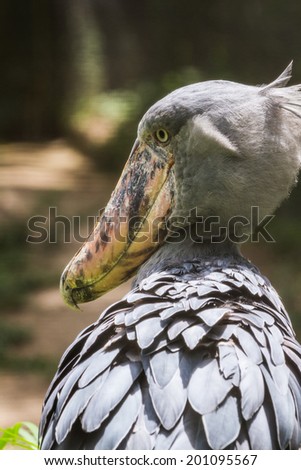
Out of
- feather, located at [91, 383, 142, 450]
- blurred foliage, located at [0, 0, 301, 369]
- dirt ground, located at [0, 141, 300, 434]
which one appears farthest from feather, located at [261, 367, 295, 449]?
blurred foliage, located at [0, 0, 301, 369]

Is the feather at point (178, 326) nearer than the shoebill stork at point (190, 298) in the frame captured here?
No

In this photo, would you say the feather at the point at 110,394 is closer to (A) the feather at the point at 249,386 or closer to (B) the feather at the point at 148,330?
(B) the feather at the point at 148,330

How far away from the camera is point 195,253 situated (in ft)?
7.52

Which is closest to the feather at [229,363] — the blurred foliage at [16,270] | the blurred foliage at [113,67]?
the blurred foliage at [113,67]

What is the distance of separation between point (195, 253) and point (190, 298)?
0.32 metres

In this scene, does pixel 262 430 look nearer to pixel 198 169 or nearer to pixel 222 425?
pixel 222 425

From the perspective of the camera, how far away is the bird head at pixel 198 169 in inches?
85.8

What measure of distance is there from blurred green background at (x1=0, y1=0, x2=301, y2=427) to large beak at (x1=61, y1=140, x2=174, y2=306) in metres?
1.55

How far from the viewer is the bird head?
2.18 meters

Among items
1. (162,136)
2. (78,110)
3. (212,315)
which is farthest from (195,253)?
(78,110)

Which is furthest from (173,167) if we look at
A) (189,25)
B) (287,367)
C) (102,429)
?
(189,25)

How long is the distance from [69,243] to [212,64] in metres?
1.39

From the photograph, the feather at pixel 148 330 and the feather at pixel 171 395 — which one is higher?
the feather at pixel 148 330

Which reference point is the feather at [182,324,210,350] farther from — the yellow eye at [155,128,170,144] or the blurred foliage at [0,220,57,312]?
the blurred foliage at [0,220,57,312]
